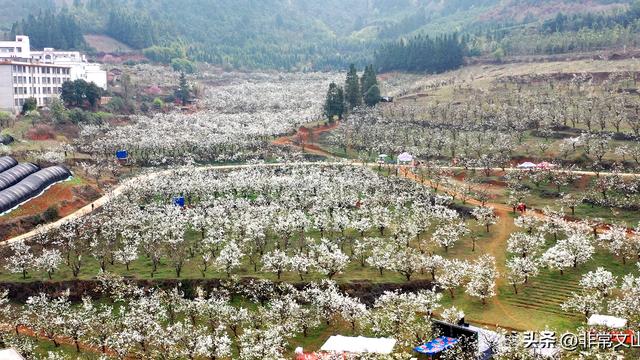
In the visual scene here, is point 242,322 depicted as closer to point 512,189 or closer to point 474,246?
point 474,246

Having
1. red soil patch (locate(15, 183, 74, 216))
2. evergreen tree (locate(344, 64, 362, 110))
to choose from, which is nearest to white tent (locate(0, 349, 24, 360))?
red soil patch (locate(15, 183, 74, 216))

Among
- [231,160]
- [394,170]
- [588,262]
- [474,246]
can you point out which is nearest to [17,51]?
[231,160]

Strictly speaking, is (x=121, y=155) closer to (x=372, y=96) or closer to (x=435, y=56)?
(x=372, y=96)

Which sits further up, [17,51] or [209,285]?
[17,51]

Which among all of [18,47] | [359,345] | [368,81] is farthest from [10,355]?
[18,47]

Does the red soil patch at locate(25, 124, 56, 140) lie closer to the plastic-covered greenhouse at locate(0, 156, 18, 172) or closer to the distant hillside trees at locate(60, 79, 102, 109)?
the distant hillside trees at locate(60, 79, 102, 109)

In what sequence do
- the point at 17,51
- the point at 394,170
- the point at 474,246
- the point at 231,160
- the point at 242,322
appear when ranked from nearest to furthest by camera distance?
1. the point at 242,322
2. the point at 474,246
3. the point at 394,170
4. the point at 231,160
5. the point at 17,51

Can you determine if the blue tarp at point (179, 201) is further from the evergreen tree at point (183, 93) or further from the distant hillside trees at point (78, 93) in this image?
the evergreen tree at point (183, 93)
